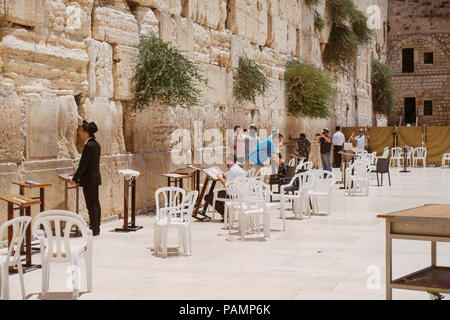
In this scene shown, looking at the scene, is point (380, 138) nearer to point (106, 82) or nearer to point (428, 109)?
point (428, 109)

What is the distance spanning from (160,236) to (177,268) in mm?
750

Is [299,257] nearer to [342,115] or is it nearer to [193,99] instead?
[193,99]

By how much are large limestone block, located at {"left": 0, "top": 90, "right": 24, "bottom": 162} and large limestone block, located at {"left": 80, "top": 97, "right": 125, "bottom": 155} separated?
1320mm

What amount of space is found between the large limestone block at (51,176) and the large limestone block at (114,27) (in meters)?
1.96

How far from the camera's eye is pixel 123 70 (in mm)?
8891

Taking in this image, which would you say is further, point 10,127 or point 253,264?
point 10,127

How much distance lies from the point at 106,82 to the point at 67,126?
1.08 metres

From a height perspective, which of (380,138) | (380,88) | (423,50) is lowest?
(380,138)

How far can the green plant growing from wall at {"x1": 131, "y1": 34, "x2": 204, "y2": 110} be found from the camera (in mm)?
9062

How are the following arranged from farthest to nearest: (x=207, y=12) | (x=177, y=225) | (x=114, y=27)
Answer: (x=207, y=12) < (x=114, y=27) < (x=177, y=225)

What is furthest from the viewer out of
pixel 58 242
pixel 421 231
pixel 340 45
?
pixel 340 45

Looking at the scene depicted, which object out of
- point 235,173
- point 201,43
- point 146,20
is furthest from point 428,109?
point 235,173
